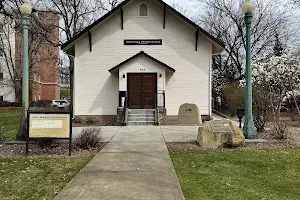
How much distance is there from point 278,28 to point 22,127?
111 feet

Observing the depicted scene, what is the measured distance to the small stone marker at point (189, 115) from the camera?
713 inches

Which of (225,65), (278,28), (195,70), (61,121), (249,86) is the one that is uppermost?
(278,28)

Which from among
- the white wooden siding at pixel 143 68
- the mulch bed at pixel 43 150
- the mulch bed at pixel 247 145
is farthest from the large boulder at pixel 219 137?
the white wooden siding at pixel 143 68

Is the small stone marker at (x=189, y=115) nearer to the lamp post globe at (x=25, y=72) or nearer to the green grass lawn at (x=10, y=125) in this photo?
the green grass lawn at (x=10, y=125)

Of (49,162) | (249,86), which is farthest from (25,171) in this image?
(249,86)

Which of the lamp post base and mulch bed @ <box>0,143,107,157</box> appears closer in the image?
mulch bed @ <box>0,143,107,157</box>

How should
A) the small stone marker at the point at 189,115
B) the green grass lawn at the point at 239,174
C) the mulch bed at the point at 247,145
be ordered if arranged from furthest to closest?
the small stone marker at the point at 189,115 < the mulch bed at the point at 247,145 < the green grass lawn at the point at 239,174

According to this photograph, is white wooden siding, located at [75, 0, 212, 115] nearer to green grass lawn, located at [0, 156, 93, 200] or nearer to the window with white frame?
the window with white frame

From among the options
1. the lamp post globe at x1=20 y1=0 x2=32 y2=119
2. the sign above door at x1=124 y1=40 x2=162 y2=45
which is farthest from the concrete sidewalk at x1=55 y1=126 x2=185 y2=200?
the sign above door at x1=124 y1=40 x2=162 y2=45

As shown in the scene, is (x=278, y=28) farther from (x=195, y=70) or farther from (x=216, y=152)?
(x=216, y=152)

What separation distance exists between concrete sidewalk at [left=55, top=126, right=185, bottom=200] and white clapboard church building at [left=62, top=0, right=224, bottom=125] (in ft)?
36.8

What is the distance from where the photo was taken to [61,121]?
900cm

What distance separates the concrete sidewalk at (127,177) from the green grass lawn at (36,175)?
0.28m

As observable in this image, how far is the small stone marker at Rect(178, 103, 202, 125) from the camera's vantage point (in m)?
18.1
